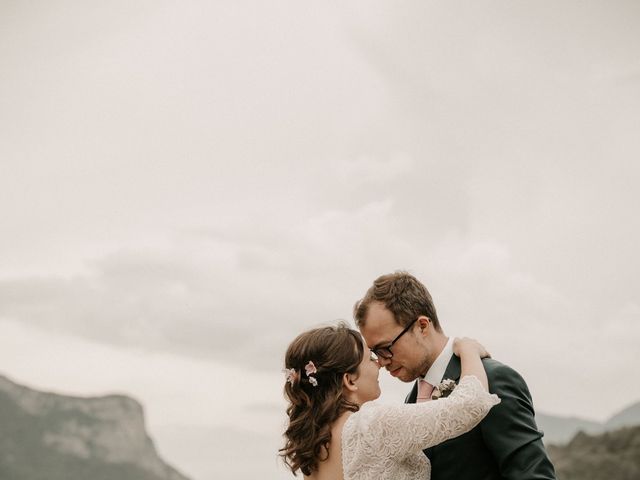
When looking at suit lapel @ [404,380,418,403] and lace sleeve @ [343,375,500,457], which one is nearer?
lace sleeve @ [343,375,500,457]

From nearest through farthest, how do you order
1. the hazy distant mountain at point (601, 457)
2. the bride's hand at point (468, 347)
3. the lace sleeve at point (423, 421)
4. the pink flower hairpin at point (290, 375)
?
the lace sleeve at point (423, 421) → the bride's hand at point (468, 347) → the pink flower hairpin at point (290, 375) → the hazy distant mountain at point (601, 457)

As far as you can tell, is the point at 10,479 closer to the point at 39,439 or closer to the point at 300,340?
the point at 39,439

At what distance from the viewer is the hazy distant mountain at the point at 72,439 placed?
104 meters

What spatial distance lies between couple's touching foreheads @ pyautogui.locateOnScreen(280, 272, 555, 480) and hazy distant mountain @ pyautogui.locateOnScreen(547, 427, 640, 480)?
72704mm

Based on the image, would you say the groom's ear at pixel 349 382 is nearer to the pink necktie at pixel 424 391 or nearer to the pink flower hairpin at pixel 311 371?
the pink flower hairpin at pixel 311 371

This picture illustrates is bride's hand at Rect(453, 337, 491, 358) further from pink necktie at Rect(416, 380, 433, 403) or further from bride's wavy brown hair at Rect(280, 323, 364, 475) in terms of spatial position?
bride's wavy brown hair at Rect(280, 323, 364, 475)

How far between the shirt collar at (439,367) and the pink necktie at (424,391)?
0.03m

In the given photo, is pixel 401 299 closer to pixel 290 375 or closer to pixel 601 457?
pixel 290 375

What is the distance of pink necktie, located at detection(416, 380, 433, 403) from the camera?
5.05m

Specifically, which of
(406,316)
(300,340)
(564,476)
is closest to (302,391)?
(300,340)

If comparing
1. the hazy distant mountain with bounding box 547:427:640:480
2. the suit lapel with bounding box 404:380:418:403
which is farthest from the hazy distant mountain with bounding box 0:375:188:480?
the suit lapel with bounding box 404:380:418:403

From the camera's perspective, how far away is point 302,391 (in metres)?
4.95

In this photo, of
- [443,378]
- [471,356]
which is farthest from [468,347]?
[443,378]

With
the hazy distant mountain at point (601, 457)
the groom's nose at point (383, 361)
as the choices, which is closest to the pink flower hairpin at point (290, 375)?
the groom's nose at point (383, 361)
